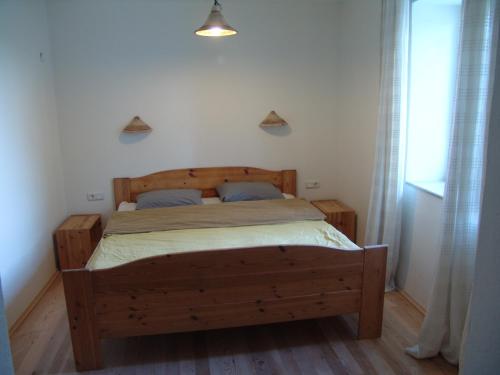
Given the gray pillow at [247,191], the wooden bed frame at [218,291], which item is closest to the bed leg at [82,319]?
the wooden bed frame at [218,291]

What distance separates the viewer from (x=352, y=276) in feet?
7.97

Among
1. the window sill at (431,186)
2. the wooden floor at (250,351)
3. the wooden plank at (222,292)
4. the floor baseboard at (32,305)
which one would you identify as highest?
the window sill at (431,186)

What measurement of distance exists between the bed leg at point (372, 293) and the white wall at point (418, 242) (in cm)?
42

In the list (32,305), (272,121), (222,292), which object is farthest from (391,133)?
(32,305)

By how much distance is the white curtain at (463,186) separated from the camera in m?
2.04

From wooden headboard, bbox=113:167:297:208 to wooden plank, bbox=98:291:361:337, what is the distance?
6.11 ft

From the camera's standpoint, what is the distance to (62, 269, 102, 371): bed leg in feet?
7.13

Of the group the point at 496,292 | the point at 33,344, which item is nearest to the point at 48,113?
the point at 33,344

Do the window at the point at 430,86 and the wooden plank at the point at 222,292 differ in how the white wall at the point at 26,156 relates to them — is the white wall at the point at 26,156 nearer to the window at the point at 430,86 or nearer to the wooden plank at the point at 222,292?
the wooden plank at the point at 222,292

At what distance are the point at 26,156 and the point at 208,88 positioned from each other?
1725 millimetres

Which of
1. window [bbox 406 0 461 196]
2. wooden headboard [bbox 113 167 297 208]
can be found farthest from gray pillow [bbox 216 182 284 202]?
window [bbox 406 0 461 196]

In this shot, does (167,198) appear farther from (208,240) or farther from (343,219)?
(343,219)

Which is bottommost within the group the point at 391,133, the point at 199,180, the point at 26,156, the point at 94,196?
the point at 94,196

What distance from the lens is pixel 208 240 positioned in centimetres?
282
